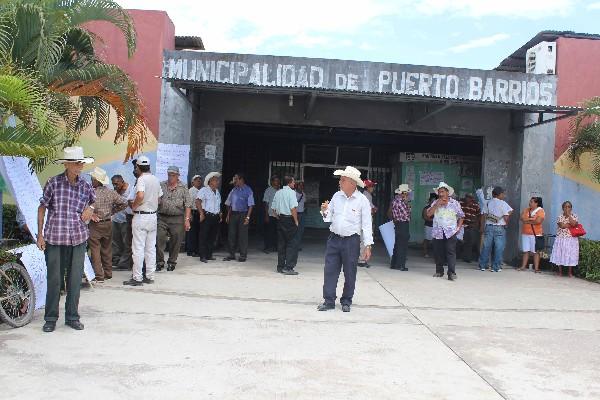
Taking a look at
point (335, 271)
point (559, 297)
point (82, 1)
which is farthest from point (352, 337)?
point (82, 1)

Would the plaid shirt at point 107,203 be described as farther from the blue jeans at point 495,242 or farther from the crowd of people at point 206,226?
the blue jeans at point 495,242

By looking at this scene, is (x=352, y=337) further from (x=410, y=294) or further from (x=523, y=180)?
(x=523, y=180)

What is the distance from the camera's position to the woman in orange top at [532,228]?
38.0 ft

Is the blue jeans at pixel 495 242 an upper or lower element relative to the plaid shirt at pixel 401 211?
lower

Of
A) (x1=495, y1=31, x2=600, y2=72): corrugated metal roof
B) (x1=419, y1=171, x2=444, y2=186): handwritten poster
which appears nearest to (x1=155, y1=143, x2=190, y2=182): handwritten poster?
(x1=419, y1=171, x2=444, y2=186): handwritten poster

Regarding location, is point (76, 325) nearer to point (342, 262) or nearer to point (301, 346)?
point (301, 346)

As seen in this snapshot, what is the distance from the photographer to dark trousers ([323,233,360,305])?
22.9 feet

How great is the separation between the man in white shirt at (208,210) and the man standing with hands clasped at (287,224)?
4.20 ft

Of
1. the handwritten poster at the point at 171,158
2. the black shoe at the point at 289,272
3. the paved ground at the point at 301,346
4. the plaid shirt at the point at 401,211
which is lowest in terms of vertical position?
the paved ground at the point at 301,346

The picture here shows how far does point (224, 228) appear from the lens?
15.4 meters

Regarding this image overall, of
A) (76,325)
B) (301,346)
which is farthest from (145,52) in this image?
(301,346)

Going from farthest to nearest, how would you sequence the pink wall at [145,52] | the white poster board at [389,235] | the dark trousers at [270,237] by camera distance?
the dark trousers at [270,237], the pink wall at [145,52], the white poster board at [389,235]

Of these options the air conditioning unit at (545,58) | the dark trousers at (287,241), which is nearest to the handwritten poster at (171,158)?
the dark trousers at (287,241)

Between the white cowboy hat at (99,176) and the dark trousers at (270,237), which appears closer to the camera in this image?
the white cowboy hat at (99,176)
